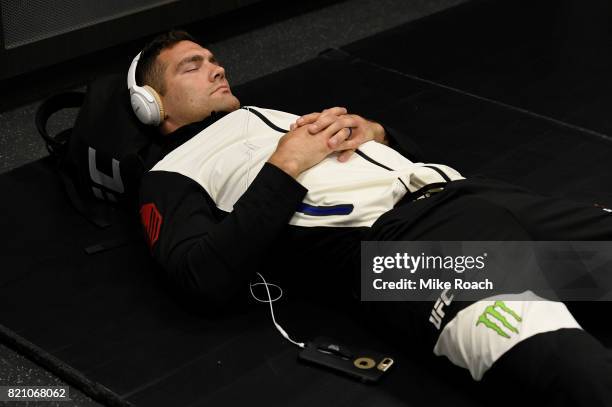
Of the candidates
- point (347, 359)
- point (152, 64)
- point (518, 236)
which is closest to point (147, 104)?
point (152, 64)

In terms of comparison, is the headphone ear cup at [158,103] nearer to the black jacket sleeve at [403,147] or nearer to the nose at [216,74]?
the nose at [216,74]

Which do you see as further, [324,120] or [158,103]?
[158,103]

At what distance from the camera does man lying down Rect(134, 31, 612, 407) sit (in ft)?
5.08

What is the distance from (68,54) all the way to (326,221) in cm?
164

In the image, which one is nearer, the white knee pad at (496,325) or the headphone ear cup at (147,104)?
the white knee pad at (496,325)

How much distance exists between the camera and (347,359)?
1781 mm

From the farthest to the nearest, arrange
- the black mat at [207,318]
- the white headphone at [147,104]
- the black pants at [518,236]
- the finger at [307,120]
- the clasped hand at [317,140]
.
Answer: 1. the white headphone at [147,104]
2. the finger at [307,120]
3. the clasped hand at [317,140]
4. the black mat at [207,318]
5. the black pants at [518,236]

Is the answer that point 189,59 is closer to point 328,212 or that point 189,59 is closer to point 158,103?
point 158,103

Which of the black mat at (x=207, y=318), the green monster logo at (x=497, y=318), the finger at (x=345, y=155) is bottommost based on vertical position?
the black mat at (x=207, y=318)

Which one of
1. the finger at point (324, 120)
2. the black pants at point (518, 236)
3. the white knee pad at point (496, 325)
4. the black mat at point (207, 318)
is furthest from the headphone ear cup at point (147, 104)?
the white knee pad at point (496, 325)

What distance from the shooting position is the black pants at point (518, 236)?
1477mm

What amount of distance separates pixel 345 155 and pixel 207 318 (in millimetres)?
416

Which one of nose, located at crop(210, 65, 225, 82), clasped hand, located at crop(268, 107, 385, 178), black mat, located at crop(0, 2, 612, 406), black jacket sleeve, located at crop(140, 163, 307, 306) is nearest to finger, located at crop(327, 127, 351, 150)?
clasped hand, located at crop(268, 107, 385, 178)

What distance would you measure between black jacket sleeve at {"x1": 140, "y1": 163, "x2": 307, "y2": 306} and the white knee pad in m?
0.39
